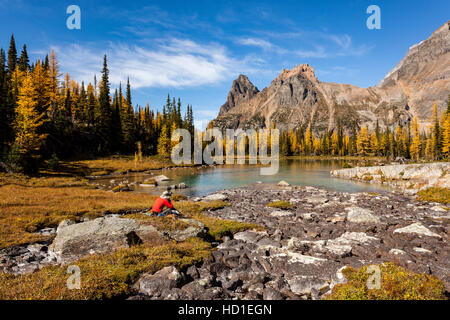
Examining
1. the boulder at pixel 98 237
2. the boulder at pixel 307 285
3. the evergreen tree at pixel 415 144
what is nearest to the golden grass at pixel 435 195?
the boulder at pixel 307 285

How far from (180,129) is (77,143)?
133 ft

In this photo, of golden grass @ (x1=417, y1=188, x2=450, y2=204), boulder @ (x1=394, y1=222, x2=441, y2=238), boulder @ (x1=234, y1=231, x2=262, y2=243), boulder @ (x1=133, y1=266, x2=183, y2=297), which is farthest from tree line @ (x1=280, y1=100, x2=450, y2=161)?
boulder @ (x1=133, y1=266, x2=183, y2=297)

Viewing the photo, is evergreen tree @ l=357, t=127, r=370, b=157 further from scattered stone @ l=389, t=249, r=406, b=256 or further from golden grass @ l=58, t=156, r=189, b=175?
scattered stone @ l=389, t=249, r=406, b=256

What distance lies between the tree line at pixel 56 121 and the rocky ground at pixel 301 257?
40513mm

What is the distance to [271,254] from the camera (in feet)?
34.6

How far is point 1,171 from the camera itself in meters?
34.6

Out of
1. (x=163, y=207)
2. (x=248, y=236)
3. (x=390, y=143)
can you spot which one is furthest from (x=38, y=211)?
(x=390, y=143)

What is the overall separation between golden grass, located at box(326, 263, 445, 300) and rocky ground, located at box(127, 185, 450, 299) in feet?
3.15

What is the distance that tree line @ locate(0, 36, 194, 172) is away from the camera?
41.6 meters

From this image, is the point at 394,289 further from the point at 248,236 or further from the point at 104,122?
the point at 104,122

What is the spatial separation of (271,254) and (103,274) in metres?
6.79

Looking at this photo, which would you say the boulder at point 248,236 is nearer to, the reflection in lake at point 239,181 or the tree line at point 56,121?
the reflection in lake at point 239,181
